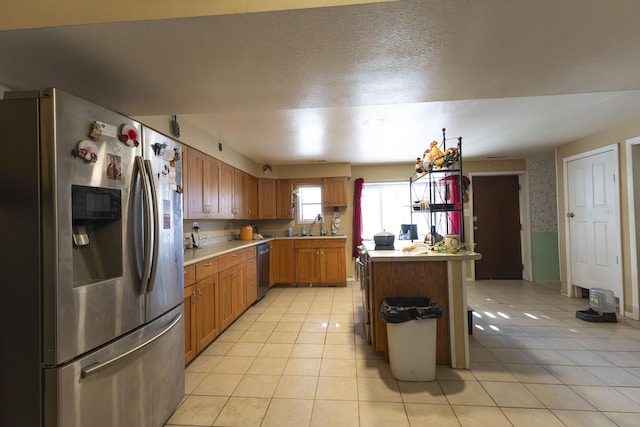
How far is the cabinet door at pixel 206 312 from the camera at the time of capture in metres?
2.46

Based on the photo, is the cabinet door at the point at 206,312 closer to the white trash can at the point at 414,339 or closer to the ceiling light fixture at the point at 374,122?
the white trash can at the point at 414,339

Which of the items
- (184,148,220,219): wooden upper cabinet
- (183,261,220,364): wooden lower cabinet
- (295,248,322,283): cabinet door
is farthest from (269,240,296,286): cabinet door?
(183,261,220,364): wooden lower cabinet

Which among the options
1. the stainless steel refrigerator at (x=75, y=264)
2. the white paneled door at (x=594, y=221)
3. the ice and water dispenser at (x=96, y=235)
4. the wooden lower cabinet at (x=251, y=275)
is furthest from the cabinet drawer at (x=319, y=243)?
the ice and water dispenser at (x=96, y=235)

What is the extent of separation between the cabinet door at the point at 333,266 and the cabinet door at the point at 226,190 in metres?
1.82

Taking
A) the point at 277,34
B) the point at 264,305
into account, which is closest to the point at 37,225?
the point at 277,34

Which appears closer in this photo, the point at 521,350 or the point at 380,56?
the point at 380,56

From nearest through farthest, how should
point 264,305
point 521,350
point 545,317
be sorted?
point 521,350, point 545,317, point 264,305

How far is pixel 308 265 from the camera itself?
200 inches

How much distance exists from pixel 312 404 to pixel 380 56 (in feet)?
6.90

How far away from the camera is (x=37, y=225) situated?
112 cm

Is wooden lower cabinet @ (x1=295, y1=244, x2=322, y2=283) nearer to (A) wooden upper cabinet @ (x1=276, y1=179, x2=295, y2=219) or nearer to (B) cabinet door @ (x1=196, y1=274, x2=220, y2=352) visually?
(A) wooden upper cabinet @ (x1=276, y1=179, x2=295, y2=219)

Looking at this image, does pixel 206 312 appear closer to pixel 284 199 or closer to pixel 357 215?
pixel 284 199

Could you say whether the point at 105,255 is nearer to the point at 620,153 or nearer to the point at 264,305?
the point at 264,305

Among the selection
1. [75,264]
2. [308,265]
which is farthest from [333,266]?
[75,264]
